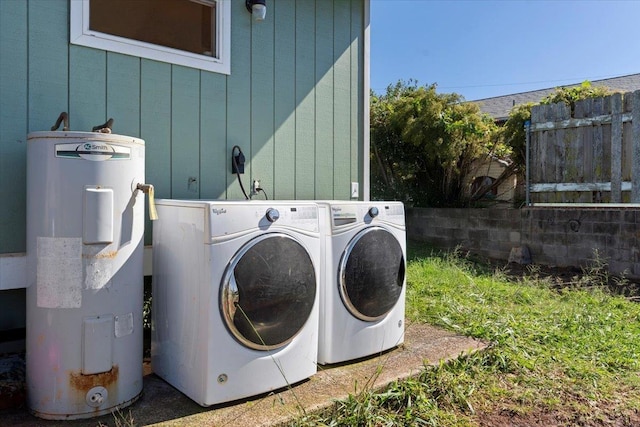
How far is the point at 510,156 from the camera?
23.6 feet

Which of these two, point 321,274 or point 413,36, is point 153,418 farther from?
point 413,36

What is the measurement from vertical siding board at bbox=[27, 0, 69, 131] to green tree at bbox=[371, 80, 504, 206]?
209 inches

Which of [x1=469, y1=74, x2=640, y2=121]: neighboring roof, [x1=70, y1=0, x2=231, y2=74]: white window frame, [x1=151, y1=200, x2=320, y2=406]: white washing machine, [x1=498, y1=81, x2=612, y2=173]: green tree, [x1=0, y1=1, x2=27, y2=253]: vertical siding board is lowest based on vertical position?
[x1=151, y1=200, x2=320, y2=406]: white washing machine

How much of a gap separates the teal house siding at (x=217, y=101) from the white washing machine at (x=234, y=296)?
0.67 m

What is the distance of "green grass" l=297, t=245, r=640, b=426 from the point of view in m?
1.89

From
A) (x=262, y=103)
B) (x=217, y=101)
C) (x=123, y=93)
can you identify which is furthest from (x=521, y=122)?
(x=123, y=93)

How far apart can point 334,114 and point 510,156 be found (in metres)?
4.90

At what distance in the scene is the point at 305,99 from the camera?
10.4 feet

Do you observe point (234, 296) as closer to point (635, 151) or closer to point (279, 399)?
point (279, 399)

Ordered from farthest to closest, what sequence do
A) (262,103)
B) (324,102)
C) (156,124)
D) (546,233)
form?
(546,233)
(324,102)
(262,103)
(156,124)

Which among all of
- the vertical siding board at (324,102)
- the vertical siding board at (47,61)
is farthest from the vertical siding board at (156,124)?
the vertical siding board at (324,102)

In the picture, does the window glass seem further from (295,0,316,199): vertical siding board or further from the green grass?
the green grass

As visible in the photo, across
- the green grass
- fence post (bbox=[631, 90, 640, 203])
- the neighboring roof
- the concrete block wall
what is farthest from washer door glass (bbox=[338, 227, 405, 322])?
the neighboring roof

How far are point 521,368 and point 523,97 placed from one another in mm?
12408
